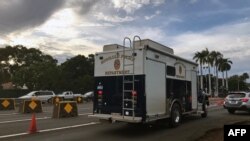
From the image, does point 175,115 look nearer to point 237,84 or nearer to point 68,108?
point 68,108

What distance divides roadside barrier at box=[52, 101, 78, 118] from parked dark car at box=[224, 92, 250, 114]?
32.7ft

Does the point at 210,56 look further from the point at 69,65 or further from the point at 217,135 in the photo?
the point at 217,135

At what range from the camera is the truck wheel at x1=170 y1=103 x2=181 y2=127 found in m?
14.6

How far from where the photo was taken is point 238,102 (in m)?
22.2

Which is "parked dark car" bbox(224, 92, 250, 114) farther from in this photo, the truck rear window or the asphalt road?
the asphalt road

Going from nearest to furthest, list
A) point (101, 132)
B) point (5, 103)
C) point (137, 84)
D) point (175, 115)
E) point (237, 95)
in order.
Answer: point (137, 84), point (101, 132), point (175, 115), point (237, 95), point (5, 103)

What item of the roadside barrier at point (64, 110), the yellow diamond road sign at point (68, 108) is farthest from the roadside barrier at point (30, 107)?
the yellow diamond road sign at point (68, 108)

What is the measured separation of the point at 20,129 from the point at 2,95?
38712 millimetres

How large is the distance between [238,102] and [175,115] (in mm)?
8796

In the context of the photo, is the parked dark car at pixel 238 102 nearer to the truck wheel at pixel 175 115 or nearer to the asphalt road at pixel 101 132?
the asphalt road at pixel 101 132

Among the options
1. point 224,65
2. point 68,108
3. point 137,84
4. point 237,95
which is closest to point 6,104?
point 68,108

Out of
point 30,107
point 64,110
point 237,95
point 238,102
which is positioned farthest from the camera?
point 30,107

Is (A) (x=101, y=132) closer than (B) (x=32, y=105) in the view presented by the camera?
Yes

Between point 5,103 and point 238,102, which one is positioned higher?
point 238,102
